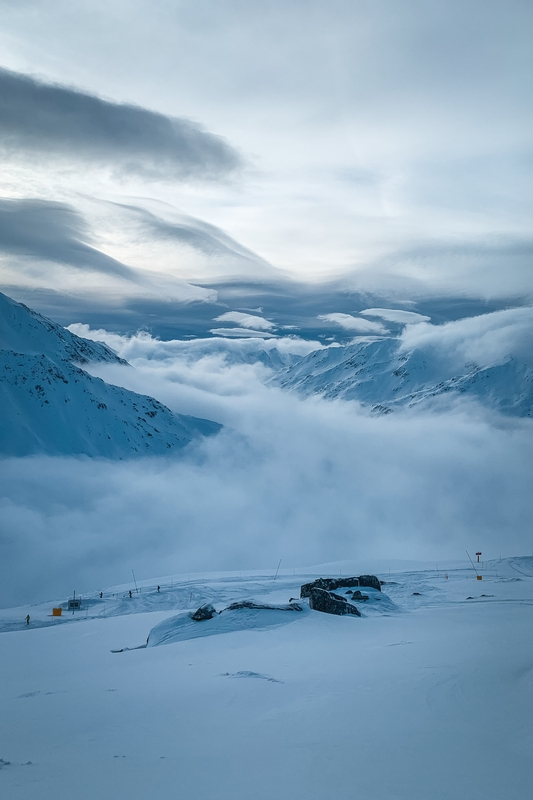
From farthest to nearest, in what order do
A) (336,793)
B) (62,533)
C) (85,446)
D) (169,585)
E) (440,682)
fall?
1. (85,446)
2. (62,533)
3. (169,585)
4. (440,682)
5. (336,793)

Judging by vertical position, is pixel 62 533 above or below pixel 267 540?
above

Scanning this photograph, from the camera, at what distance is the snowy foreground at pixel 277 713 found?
25.4ft

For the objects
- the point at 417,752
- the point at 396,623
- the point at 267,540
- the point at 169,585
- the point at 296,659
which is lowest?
the point at 267,540

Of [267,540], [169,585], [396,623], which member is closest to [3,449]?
[267,540]

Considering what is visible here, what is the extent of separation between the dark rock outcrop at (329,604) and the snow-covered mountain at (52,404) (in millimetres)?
148487

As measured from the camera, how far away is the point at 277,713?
10.8 meters

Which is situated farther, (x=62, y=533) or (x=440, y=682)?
(x=62, y=533)

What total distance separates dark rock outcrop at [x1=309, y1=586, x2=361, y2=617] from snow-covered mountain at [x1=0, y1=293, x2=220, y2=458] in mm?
148487

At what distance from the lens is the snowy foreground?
7.74 metres

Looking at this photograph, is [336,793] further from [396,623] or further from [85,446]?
[85,446]

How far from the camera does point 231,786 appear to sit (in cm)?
763

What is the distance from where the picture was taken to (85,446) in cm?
16650

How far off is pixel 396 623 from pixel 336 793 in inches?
660

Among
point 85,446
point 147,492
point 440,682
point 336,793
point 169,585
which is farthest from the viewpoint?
point 147,492
